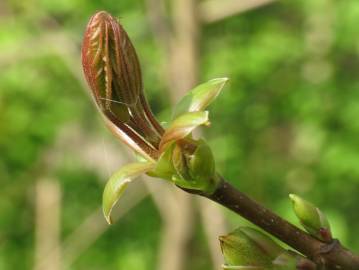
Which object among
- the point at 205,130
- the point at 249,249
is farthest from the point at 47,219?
the point at 249,249

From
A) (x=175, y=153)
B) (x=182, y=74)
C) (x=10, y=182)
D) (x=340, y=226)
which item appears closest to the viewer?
(x=175, y=153)

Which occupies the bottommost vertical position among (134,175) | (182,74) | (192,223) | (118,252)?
(118,252)

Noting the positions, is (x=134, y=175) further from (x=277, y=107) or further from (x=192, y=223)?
(x=277, y=107)

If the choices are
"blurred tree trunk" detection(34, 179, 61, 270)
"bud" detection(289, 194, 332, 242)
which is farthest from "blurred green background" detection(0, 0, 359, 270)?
"bud" detection(289, 194, 332, 242)

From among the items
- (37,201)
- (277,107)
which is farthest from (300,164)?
(37,201)

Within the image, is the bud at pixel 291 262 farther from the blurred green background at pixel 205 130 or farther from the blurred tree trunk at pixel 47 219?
the blurred tree trunk at pixel 47 219

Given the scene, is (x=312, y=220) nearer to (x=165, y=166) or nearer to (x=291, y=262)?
(x=291, y=262)

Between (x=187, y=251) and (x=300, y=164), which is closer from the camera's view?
(x=187, y=251)

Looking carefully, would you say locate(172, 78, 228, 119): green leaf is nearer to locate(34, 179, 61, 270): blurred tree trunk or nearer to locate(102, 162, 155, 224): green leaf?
locate(102, 162, 155, 224): green leaf
